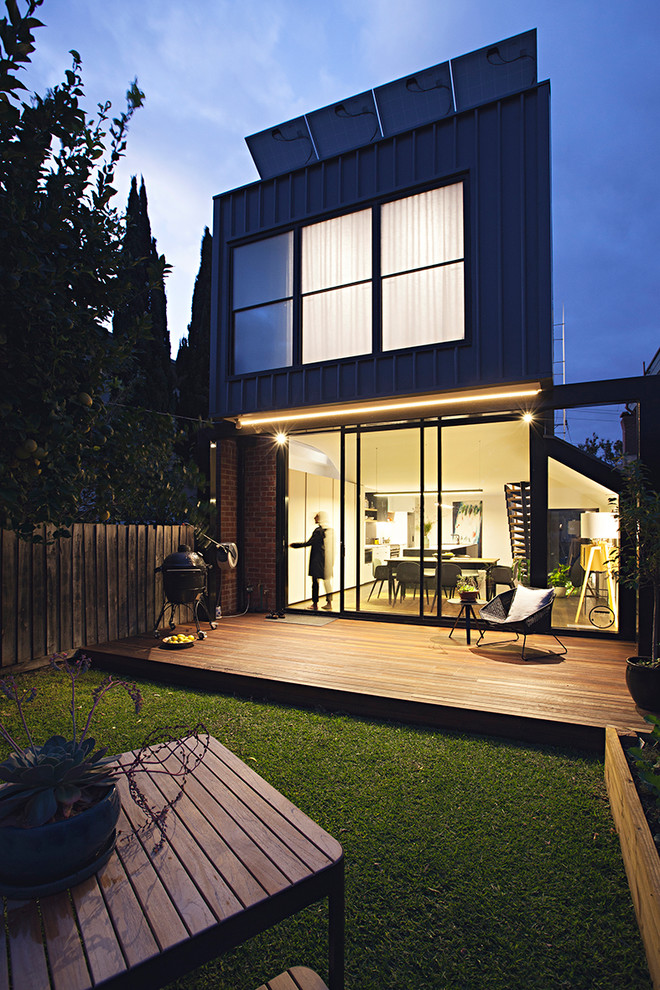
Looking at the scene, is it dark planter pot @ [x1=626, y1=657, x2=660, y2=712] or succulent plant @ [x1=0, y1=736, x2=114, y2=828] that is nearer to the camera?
succulent plant @ [x1=0, y1=736, x2=114, y2=828]

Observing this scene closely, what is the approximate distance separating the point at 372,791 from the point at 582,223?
155625 mm

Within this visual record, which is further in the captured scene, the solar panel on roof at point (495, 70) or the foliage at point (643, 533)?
the solar panel on roof at point (495, 70)

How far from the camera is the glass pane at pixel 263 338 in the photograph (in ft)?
24.7

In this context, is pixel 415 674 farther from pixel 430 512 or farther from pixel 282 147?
pixel 282 147

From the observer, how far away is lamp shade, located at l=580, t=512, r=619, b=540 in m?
6.53

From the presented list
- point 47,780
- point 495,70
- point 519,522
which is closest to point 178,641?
point 519,522

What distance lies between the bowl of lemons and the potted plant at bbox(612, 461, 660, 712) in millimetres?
4565

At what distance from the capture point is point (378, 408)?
714 cm

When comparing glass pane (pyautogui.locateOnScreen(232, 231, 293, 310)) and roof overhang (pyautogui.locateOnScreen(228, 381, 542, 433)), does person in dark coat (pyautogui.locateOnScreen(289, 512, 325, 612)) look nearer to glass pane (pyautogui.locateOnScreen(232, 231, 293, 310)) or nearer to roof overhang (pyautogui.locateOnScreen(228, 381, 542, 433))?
roof overhang (pyautogui.locateOnScreen(228, 381, 542, 433))

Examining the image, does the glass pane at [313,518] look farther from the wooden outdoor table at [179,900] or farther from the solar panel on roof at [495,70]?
the wooden outdoor table at [179,900]

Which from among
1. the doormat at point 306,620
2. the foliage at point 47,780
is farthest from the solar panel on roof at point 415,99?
the foliage at point 47,780

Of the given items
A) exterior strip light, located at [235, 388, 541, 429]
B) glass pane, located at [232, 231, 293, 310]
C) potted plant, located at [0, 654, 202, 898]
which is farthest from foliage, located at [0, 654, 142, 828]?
glass pane, located at [232, 231, 293, 310]

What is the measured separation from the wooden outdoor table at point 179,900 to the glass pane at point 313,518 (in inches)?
253

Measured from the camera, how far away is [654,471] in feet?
18.0
